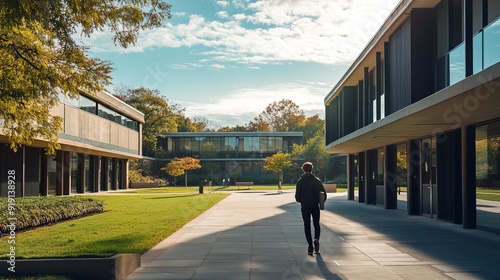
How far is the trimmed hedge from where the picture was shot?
1528 cm

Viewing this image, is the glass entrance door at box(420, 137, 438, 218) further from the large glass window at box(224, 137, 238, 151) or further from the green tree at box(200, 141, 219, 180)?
the large glass window at box(224, 137, 238, 151)

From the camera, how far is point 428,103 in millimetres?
13023

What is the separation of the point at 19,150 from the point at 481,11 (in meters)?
26.2

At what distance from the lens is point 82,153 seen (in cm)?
4553

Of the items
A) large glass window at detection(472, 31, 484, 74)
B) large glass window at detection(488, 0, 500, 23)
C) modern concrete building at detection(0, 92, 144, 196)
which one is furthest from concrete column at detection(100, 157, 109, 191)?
large glass window at detection(488, 0, 500, 23)

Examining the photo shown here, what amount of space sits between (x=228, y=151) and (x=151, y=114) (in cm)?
1255

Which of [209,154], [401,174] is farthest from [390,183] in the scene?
[209,154]

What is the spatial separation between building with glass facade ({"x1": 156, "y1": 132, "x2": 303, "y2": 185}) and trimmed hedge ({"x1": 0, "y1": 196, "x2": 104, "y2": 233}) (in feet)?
192

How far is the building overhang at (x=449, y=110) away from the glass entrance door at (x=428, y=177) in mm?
495

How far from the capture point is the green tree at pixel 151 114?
81256 mm

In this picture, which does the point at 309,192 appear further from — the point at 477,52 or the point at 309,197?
the point at 477,52

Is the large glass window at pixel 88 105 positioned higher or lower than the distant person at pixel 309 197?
higher

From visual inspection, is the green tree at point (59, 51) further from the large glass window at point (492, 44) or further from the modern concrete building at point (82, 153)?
the modern concrete building at point (82, 153)

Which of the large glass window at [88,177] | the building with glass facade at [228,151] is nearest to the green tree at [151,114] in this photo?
the building with glass facade at [228,151]
